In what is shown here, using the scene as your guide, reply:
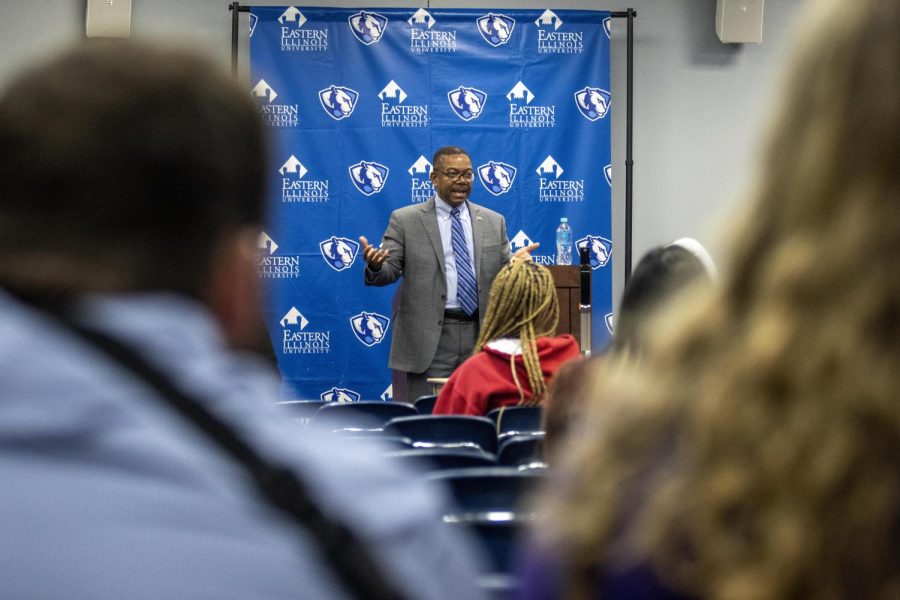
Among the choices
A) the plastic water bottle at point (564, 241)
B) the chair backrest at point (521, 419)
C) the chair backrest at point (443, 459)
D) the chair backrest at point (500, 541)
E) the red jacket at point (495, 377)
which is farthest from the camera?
the plastic water bottle at point (564, 241)

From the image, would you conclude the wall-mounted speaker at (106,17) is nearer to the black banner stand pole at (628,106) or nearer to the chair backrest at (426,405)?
the black banner stand pole at (628,106)

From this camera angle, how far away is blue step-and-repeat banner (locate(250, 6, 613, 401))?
26.4 feet

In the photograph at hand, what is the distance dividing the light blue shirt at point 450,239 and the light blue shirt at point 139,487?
5.51 metres

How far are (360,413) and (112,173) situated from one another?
3.20m

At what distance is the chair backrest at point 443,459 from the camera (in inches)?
102

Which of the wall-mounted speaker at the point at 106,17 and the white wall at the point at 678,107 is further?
the white wall at the point at 678,107

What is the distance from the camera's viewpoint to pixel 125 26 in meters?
7.92

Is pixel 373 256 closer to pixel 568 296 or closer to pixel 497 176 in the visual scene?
pixel 568 296

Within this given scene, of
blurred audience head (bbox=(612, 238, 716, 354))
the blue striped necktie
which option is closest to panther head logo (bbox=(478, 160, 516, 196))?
the blue striped necktie

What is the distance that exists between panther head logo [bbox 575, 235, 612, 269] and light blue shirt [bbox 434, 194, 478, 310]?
5.87 feet

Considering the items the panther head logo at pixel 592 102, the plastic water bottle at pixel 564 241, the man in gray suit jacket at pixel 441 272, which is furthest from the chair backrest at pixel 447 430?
the panther head logo at pixel 592 102

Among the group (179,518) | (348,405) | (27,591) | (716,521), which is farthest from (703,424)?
(348,405)

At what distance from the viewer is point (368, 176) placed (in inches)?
319

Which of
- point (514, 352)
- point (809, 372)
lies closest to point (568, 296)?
point (514, 352)
